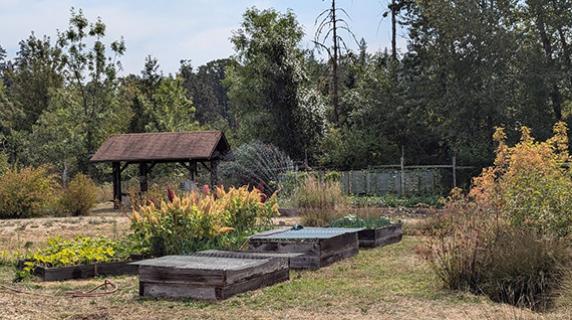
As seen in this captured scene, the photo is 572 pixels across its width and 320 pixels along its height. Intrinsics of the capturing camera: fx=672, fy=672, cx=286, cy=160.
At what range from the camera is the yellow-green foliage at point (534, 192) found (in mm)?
7820

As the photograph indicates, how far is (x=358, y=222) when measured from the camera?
1179 cm

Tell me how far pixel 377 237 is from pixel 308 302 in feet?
15.8

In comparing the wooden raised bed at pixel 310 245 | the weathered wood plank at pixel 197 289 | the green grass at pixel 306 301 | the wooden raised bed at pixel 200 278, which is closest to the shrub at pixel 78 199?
the wooden raised bed at pixel 310 245

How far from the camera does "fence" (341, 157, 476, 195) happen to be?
74.2ft

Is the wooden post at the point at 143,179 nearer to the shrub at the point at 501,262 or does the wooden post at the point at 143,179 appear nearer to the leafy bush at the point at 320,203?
the leafy bush at the point at 320,203

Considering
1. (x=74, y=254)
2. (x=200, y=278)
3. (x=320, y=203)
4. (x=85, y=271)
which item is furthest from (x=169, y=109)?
(x=200, y=278)

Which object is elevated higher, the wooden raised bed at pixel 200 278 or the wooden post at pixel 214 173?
the wooden post at pixel 214 173

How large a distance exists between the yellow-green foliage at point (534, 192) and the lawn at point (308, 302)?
1.26m

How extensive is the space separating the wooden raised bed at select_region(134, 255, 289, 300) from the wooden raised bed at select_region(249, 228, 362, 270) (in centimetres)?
148

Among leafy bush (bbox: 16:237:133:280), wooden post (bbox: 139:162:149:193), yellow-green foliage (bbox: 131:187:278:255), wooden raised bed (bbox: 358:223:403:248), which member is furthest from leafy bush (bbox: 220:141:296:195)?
leafy bush (bbox: 16:237:133:280)

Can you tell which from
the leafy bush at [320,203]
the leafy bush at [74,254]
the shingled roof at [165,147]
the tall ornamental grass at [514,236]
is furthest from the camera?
the shingled roof at [165,147]

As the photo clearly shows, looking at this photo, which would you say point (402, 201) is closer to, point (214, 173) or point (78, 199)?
point (214, 173)

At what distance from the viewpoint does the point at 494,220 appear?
24.6 feet

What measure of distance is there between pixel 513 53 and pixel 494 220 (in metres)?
17.2
